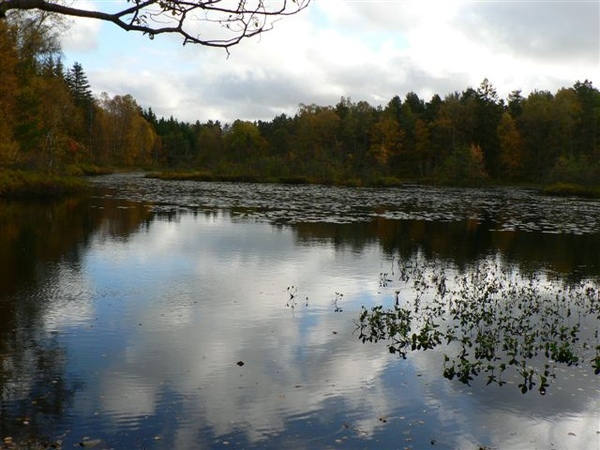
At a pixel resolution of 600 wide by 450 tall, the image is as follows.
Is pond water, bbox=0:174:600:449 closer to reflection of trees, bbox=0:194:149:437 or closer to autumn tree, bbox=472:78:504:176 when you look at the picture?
reflection of trees, bbox=0:194:149:437

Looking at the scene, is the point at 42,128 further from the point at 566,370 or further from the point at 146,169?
the point at 146,169

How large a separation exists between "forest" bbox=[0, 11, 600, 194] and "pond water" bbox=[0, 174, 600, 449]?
25.1 m

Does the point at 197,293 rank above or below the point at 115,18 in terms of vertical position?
below

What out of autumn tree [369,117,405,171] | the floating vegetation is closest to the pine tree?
autumn tree [369,117,405,171]

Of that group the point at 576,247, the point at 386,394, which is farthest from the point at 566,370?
the point at 576,247

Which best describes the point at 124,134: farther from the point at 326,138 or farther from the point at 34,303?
the point at 34,303

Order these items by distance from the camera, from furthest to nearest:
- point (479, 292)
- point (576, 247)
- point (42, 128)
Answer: point (42, 128), point (576, 247), point (479, 292)

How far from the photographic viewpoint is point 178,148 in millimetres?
147625

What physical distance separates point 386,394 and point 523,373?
2474 millimetres

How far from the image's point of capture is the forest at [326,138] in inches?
1792

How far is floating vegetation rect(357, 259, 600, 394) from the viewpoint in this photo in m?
9.81

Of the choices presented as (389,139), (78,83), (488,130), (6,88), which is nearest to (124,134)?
(78,83)

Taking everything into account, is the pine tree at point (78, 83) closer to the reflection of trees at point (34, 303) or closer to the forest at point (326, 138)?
the forest at point (326, 138)

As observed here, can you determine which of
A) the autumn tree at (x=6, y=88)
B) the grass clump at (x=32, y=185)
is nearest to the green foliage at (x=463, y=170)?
the grass clump at (x=32, y=185)
